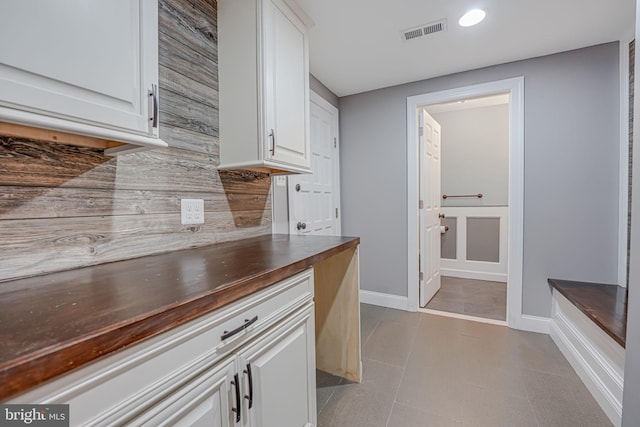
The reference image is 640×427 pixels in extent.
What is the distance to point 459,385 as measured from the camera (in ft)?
5.38

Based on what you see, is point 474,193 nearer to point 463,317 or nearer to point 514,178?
point 514,178

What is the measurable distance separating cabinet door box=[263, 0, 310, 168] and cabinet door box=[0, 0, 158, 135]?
60 centimetres

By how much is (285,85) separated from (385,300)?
2.34 metres

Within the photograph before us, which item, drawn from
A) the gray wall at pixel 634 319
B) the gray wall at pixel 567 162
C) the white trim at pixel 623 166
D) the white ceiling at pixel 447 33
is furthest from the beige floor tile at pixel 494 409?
the white ceiling at pixel 447 33

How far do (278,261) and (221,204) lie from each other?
698 millimetres

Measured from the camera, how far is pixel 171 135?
128 centimetres

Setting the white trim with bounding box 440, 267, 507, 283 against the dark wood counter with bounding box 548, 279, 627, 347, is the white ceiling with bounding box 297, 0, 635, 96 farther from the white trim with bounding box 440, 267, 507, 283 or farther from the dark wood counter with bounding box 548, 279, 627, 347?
the white trim with bounding box 440, 267, 507, 283

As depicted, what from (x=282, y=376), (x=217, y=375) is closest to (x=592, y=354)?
(x=282, y=376)

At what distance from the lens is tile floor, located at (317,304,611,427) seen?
140cm

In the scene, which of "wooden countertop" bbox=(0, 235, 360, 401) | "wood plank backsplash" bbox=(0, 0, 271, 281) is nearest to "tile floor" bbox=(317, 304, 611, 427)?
"wooden countertop" bbox=(0, 235, 360, 401)

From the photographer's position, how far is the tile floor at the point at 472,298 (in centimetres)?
273

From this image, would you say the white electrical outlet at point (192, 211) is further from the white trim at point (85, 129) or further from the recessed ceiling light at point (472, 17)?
the recessed ceiling light at point (472, 17)

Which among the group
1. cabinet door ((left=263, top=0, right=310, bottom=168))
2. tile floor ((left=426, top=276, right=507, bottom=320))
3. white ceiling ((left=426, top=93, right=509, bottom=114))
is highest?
white ceiling ((left=426, top=93, right=509, bottom=114))

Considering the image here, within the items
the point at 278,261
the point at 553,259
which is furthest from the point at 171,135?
the point at 553,259
